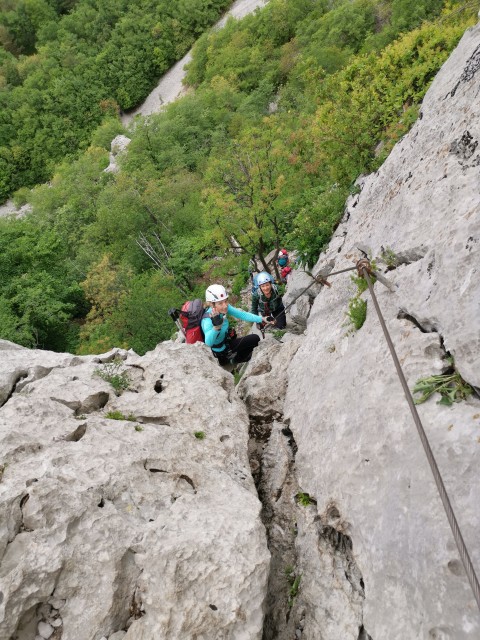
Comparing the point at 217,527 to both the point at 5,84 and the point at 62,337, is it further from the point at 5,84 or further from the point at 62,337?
the point at 5,84

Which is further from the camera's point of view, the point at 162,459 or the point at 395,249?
the point at 395,249

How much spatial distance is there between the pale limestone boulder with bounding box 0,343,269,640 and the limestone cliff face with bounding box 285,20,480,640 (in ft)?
3.19

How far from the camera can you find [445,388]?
13.5ft

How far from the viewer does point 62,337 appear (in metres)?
35.0

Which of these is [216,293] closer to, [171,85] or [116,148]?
[116,148]

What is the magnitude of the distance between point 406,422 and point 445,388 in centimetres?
54

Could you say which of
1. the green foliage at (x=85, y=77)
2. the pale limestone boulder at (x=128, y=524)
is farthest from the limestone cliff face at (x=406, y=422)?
the green foliage at (x=85, y=77)

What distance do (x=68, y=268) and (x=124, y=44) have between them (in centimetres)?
6260

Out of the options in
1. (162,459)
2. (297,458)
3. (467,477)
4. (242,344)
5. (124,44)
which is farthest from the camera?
(124,44)

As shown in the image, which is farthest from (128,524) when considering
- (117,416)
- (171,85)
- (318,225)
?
(171,85)

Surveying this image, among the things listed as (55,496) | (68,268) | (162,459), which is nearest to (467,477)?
(162,459)

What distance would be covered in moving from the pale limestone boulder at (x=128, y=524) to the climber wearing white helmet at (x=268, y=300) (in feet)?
15.1

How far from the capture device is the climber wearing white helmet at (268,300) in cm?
1032

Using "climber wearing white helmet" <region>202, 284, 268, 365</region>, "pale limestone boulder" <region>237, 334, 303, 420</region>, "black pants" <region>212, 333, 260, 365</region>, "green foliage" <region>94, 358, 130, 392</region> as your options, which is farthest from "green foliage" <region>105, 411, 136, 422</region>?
"black pants" <region>212, 333, 260, 365</region>
